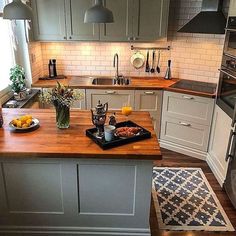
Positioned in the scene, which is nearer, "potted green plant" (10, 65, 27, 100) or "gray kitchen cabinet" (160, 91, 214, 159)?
"potted green plant" (10, 65, 27, 100)

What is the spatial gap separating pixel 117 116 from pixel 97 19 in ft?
3.08

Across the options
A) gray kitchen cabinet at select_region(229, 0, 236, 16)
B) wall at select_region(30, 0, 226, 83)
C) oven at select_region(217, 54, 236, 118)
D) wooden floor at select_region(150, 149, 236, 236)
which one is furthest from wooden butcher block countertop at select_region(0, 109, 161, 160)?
wall at select_region(30, 0, 226, 83)

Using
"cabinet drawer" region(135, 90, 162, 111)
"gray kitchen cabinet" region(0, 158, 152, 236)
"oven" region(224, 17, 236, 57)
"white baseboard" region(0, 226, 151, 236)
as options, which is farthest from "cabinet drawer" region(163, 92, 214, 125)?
"white baseboard" region(0, 226, 151, 236)

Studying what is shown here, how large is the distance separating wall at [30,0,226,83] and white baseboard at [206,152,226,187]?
120 cm

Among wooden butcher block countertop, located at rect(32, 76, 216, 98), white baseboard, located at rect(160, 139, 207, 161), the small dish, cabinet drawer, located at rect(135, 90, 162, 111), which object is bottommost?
white baseboard, located at rect(160, 139, 207, 161)

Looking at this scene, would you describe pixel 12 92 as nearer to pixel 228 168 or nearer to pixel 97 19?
pixel 97 19

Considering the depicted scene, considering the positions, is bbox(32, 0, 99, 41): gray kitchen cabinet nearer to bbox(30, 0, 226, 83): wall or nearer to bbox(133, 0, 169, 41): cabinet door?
bbox(30, 0, 226, 83): wall

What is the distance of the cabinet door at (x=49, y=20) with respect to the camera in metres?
3.62

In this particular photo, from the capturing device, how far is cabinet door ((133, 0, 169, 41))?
11.7 feet

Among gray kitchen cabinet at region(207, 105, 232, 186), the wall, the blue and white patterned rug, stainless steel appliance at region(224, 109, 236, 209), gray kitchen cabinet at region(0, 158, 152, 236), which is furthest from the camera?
the wall

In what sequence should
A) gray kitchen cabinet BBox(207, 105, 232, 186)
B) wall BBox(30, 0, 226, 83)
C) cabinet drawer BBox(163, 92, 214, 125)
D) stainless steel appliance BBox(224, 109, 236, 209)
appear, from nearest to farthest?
stainless steel appliance BBox(224, 109, 236, 209), gray kitchen cabinet BBox(207, 105, 232, 186), cabinet drawer BBox(163, 92, 214, 125), wall BBox(30, 0, 226, 83)

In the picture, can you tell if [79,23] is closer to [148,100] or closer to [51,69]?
[51,69]

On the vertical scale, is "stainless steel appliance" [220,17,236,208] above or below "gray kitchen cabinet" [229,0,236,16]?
below

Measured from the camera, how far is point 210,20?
130 inches
